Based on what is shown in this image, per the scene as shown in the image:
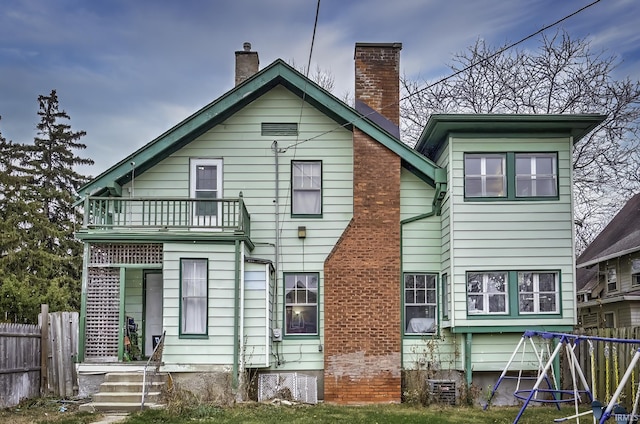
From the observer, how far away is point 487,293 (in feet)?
56.2

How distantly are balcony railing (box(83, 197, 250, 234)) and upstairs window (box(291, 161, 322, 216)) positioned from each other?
1347 millimetres

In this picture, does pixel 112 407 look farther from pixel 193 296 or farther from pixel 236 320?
pixel 236 320

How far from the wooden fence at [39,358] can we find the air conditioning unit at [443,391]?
322 inches

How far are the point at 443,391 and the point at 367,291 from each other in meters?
2.82

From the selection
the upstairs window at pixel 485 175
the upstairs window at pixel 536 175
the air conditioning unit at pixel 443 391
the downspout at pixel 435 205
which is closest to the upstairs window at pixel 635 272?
the upstairs window at pixel 536 175

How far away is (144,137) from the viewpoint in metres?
27.1

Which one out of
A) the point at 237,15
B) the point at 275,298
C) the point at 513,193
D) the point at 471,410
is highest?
the point at 237,15

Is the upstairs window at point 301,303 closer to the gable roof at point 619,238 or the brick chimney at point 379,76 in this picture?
the brick chimney at point 379,76

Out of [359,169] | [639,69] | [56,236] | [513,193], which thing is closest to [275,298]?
[359,169]

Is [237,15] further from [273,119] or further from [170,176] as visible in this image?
[170,176]

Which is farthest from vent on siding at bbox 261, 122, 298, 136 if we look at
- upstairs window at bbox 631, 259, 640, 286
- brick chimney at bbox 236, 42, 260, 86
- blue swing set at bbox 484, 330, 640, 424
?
upstairs window at bbox 631, 259, 640, 286

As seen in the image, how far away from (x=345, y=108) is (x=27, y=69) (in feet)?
38.0

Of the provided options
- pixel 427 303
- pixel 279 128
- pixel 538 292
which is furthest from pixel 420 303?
pixel 279 128

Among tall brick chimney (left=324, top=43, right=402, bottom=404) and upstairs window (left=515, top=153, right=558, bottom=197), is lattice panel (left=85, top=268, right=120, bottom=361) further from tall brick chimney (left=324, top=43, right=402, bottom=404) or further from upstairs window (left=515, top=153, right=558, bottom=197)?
upstairs window (left=515, top=153, right=558, bottom=197)
